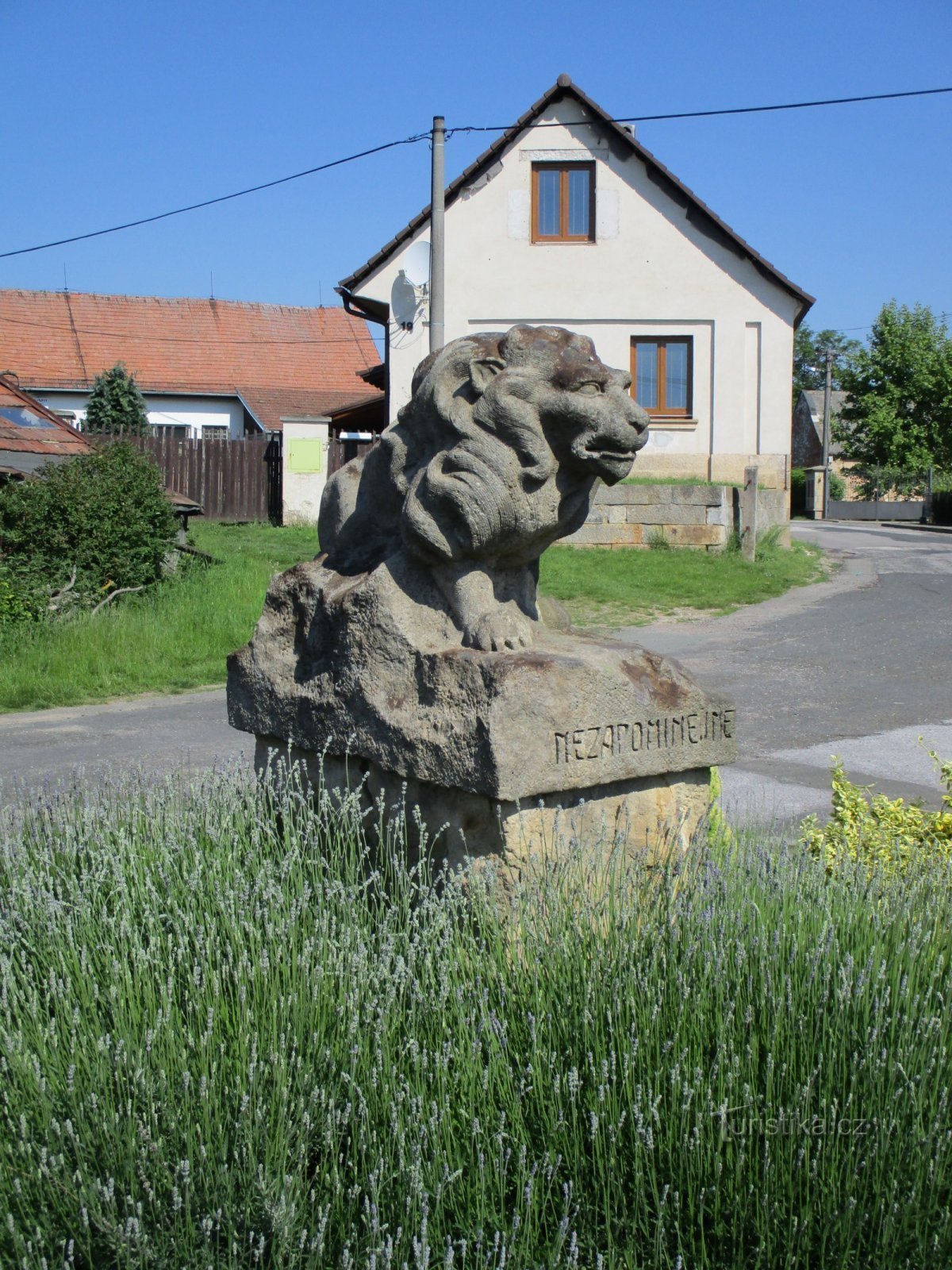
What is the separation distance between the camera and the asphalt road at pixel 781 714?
7.09m

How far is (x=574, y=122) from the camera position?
68.6ft

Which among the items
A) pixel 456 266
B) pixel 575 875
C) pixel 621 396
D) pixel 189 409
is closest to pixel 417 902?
pixel 575 875

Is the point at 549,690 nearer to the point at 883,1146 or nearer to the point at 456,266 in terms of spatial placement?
the point at 883,1146

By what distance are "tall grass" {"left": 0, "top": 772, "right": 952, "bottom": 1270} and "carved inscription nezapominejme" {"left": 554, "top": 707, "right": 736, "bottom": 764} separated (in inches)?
17.9

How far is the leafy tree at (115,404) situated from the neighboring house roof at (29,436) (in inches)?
447

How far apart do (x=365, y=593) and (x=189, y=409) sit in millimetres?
30557

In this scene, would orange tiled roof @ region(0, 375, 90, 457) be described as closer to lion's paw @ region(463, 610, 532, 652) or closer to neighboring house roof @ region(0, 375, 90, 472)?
neighboring house roof @ region(0, 375, 90, 472)

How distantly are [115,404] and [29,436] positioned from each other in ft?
46.3

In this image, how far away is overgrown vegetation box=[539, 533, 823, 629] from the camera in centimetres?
1411

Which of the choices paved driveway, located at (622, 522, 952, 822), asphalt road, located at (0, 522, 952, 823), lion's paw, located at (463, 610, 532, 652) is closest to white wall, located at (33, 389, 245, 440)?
paved driveway, located at (622, 522, 952, 822)

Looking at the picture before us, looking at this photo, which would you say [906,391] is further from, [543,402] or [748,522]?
[543,402]

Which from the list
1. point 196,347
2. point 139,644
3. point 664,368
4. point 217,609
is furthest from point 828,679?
point 196,347

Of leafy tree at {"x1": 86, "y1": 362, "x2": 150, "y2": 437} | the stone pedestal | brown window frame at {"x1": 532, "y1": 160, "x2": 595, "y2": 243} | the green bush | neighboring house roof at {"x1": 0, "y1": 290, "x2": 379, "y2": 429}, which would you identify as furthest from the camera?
neighboring house roof at {"x1": 0, "y1": 290, "x2": 379, "y2": 429}

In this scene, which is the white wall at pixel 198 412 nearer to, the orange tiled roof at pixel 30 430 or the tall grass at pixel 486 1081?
the orange tiled roof at pixel 30 430
